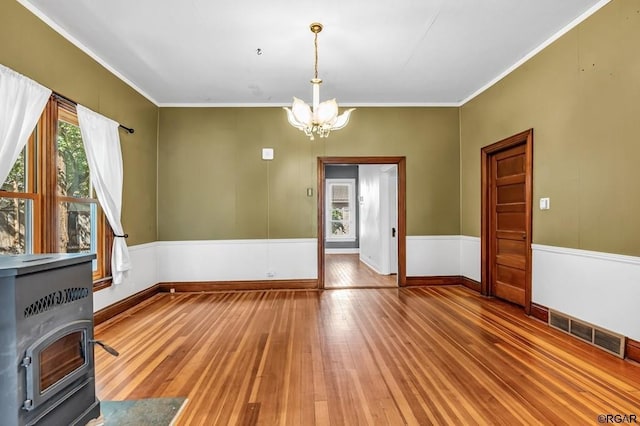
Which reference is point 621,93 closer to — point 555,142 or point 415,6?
point 555,142

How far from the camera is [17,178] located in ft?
8.36

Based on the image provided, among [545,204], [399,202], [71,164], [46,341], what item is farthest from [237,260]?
[545,204]

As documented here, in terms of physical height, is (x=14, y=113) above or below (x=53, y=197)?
above

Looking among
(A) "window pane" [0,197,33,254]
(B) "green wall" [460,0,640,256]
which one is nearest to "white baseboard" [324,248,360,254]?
(B) "green wall" [460,0,640,256]

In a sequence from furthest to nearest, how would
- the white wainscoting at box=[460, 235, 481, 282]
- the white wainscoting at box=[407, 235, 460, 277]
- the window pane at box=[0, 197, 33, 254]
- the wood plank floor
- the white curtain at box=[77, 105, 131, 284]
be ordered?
the white wainscoting at box=[407, 235, 460, 277], the white wainscoting at box=[460, 235, 481, 282], the white curtain at box=[77, 105, 131, 284], the window pane at box=[0, 197, 33, 254], the wood plank floor

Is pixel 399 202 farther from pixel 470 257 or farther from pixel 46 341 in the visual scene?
pixel 46 341

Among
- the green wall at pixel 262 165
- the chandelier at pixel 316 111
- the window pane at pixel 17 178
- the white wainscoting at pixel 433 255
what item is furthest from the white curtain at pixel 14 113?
the white wainscoting at pixel 433 255

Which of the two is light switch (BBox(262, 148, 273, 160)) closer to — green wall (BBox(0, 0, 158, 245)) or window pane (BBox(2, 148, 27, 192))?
green wall (BBox(0, 0, 158, 245))

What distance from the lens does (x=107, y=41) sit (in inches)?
125

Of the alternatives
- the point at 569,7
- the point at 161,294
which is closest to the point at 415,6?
the point at 569,7

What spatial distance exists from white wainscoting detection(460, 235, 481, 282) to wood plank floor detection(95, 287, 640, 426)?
936 mm

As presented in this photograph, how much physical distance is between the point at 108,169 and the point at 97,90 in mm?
873

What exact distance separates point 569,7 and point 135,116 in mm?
4893

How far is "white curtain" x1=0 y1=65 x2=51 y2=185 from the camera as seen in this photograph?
7.32 ft
